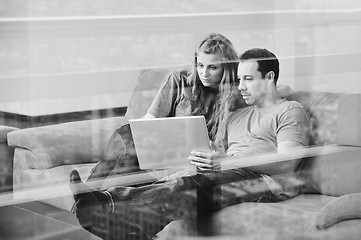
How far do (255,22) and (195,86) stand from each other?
31 cm

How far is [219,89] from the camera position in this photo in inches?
74.3

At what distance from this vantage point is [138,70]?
5.86 feet

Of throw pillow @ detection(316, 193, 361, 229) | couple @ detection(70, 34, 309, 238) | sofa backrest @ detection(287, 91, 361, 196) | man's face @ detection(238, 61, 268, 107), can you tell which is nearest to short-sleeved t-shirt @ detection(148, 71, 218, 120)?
couple @ detection(70, 34, 309, 238)

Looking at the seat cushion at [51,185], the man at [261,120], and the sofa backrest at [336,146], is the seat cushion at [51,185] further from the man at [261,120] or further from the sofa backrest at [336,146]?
the sofa backrest at [336,146]

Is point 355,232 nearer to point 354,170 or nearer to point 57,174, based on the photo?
point 354,170

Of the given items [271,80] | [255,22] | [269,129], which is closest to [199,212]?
[269,129]

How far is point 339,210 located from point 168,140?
1.94 feet

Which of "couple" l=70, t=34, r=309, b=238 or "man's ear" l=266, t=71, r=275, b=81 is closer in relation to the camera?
"couple" l=70, t=34, r=309, b=238

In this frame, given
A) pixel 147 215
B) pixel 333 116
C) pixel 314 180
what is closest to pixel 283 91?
pixel 333 116

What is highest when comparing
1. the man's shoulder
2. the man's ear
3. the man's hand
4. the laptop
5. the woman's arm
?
the man's ear

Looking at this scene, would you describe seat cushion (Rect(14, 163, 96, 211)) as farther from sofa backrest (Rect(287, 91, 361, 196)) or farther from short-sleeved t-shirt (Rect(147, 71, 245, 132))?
sofa backrest (Rect(287, 91, 361, 196))

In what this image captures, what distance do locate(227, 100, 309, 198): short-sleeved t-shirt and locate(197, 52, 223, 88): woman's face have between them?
12 cm

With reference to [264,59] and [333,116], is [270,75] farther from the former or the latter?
[333,116]

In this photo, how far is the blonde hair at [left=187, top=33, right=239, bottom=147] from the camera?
1.87 m
